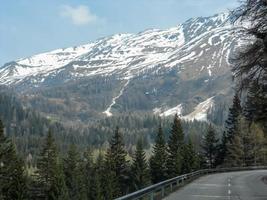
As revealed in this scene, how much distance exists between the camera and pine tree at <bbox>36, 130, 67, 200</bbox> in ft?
264

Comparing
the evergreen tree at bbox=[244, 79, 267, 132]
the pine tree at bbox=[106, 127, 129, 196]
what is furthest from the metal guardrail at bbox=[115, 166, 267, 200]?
the pine tree at bbox=[106, 127, 129, 196]

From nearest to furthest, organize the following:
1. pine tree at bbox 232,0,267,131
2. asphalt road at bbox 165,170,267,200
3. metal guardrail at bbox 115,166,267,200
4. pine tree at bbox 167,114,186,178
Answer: metal guardrail at bbox 115,166,267,200, pine tree at bbox 232,0,267,131, asphalt road at bbox 165,170,267,200, pine tree at bbox 167,114,186,178

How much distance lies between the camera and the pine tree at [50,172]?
80.5 m

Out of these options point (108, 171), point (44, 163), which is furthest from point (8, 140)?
point (108, 171)

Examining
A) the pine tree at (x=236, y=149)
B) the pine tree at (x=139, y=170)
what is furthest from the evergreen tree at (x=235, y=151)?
the pine tree at (x=139, y=170)

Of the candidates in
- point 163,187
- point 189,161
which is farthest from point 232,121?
point 163,187

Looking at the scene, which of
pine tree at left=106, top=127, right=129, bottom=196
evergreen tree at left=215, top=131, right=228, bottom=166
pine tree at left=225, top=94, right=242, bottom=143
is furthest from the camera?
pine tree at left=106, top=127, right=129, bottom=196

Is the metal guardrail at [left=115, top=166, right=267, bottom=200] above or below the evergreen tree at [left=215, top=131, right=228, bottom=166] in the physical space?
below

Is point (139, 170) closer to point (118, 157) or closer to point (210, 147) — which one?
point (118, 157)

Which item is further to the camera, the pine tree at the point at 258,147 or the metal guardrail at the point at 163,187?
the pine tree at the point at 258,147

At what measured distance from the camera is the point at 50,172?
81.6 meters

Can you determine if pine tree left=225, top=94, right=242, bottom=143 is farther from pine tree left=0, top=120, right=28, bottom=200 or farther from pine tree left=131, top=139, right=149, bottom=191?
pine tree left=0, top=120, right=28, bottom=200

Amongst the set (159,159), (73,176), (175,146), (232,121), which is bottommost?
(73,176)

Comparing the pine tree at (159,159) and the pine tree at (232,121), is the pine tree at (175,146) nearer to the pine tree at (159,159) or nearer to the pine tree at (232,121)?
the pine tree at (159,159)
